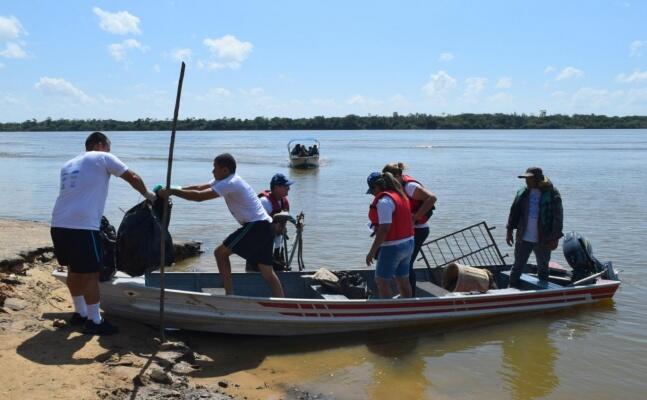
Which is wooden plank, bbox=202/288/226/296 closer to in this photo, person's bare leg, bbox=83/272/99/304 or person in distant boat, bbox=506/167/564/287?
person's bare leg, bbox=83/272/99/304

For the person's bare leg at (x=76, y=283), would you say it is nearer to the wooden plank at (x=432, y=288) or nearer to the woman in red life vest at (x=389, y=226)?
the woman in red life vest at (x=389, y=226)

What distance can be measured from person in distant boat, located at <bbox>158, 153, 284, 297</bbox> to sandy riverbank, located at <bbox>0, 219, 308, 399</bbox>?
0.99 metres

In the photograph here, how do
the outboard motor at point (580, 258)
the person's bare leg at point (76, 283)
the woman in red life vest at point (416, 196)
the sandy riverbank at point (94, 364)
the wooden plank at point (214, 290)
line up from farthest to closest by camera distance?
the outboard motor at point (580, 258) → the wooden plank at point (214, 290) → the woman in red life vest at point (416, 196) → the person's bare leg at point (76, 283) → the sandy riverbank at point (94, 364)

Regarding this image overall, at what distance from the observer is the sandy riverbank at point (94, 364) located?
5129mm

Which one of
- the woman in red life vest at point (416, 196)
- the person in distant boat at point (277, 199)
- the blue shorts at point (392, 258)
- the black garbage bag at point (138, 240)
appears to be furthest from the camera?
the person in distant boat at point (277, 199)

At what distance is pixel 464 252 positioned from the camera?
1409 centimetres

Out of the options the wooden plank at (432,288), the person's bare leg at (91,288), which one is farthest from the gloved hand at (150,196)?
the wooden plank at (432,288)

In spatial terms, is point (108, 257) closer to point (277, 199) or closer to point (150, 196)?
point (150, 196)

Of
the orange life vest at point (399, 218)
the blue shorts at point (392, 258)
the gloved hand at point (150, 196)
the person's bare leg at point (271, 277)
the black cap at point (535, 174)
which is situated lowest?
the person's bare leg at point (271, 277)

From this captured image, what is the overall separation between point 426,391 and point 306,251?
25.2ft

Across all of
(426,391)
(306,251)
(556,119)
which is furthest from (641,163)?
(556,119)

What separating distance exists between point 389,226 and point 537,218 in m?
2.57

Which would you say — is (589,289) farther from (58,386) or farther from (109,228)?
(58,386)

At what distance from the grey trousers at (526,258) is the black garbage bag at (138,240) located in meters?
4.56
